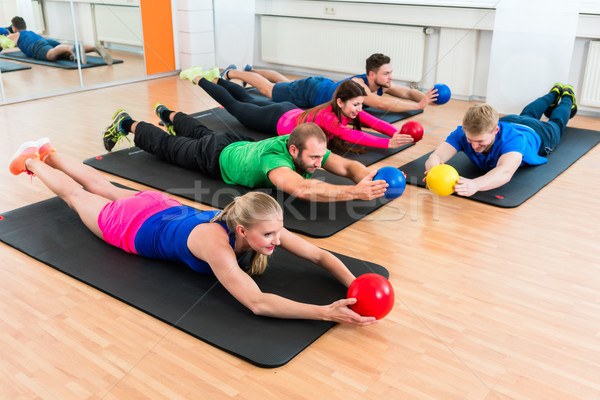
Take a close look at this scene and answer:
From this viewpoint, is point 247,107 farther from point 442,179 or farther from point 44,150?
point 442,179

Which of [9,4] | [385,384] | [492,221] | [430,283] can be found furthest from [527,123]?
[9,4]

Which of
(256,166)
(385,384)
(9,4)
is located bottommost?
(385,384)

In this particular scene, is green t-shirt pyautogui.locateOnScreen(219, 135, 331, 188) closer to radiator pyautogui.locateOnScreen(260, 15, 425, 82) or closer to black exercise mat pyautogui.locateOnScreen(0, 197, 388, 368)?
black exercise mat pyautogui.locateOnScreen(0, 197, 388, 368)

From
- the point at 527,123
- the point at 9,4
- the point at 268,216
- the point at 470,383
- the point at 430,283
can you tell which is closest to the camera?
the point at 470,383

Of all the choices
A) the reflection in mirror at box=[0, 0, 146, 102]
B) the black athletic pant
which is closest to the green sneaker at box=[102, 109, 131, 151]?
the black athletic pant

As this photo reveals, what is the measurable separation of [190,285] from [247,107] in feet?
7.10

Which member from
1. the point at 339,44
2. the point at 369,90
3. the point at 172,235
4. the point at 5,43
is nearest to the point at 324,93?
the point at 369,90

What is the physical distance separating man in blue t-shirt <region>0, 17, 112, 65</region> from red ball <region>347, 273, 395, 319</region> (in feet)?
14.5

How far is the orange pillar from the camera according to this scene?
5.99m

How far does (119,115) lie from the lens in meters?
3.70

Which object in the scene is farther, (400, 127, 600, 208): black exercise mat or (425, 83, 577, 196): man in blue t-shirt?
(400, 127, 600, 208): black exercise mat

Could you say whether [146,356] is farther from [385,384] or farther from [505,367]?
[505,367]

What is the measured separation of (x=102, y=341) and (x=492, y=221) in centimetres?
199

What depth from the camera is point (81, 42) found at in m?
5.54
